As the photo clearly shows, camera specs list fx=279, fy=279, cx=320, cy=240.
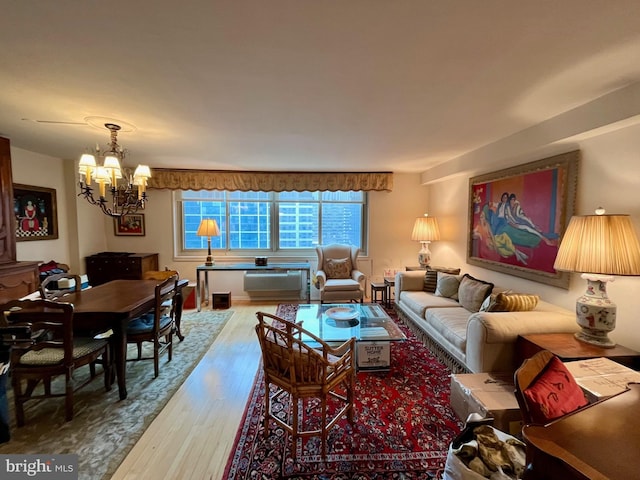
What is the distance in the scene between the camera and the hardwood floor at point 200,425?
161 cm

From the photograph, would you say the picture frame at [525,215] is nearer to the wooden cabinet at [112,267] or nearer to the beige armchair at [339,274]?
the beige armchair at [339,274]

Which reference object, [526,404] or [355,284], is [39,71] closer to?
[526,404]

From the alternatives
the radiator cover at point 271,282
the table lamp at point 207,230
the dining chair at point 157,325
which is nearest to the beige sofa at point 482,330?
the radiator cover at point 271,282

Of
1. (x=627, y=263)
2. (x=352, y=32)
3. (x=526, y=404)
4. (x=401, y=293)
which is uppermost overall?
(x=352, y=32)

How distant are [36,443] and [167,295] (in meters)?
1.21

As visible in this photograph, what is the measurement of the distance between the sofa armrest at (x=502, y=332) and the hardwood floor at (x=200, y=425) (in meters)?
1.84

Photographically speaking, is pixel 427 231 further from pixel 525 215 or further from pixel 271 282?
pixel 271 282

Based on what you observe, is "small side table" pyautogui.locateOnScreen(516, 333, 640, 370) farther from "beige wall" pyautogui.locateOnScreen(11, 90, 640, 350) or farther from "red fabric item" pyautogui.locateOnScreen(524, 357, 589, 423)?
"red fabric item" pyautogui.locateOnScreen(524, 357, 589, 423)

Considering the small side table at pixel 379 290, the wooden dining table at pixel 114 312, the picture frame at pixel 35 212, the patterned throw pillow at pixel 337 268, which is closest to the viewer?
the wooden dining table at pixel 114 312

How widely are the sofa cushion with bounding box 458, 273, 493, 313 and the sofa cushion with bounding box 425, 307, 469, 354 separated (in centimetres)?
9

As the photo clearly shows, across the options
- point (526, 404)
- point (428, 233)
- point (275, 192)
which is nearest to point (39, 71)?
point (526, 404)

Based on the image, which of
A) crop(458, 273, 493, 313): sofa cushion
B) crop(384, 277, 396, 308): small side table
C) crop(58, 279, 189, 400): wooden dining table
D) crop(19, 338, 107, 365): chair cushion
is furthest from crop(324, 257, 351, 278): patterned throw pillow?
crop(19, 338, 107, 365): chair cushion

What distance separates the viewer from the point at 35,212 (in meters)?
3.72

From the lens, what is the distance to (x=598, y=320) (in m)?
1.91
